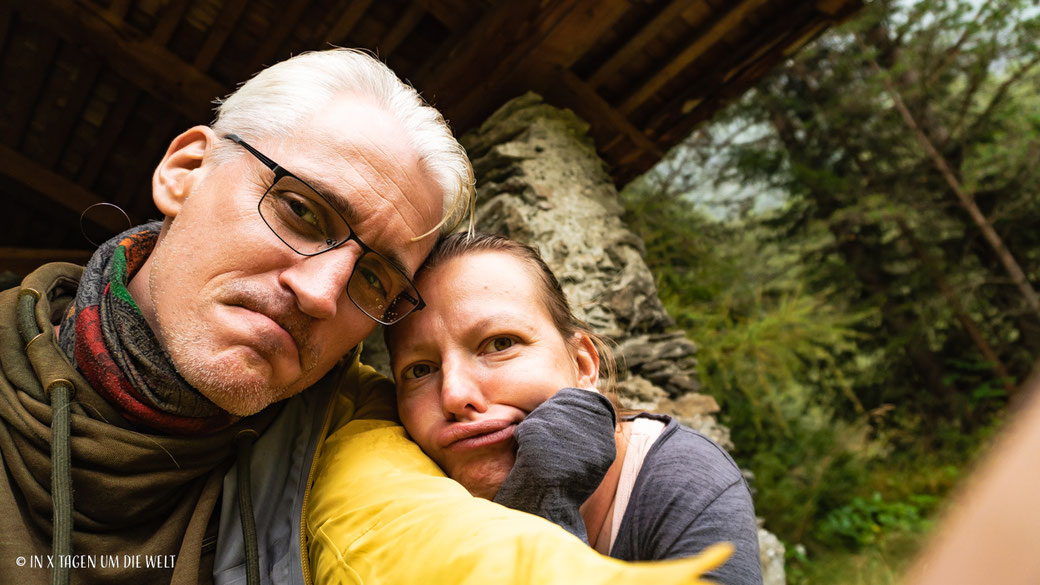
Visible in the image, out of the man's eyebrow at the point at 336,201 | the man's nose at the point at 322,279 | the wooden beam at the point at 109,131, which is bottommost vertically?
the wooden beam at the point at 109,131

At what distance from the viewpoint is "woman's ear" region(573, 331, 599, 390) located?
68.0 inches

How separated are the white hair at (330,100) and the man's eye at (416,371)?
42 centimetres

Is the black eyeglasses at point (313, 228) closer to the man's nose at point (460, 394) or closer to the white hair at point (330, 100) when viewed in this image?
the white hair at point (330, 100)

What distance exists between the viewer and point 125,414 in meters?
1.22

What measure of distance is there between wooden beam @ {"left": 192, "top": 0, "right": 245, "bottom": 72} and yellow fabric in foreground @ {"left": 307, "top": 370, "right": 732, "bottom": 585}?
2.38 metres

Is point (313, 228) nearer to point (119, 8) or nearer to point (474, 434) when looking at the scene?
point (474, 434)

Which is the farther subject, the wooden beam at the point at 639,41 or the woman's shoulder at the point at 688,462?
the wooden beam at the point at 639,41

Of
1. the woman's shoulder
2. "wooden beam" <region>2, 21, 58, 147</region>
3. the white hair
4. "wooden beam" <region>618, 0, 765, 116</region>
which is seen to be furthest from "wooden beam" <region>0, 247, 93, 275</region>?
the woman's shoulder

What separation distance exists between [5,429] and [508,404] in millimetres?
1041

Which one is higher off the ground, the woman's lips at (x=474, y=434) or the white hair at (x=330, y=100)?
the white hair at (x=330, y=100)

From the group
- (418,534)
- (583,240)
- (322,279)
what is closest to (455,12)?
(583,240)

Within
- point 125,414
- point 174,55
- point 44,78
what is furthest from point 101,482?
point 44,78

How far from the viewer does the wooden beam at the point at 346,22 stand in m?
2.76

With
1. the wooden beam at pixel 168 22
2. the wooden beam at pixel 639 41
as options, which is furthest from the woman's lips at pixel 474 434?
the wooden beam at pixel 168 22
